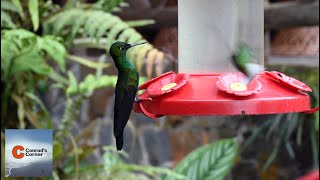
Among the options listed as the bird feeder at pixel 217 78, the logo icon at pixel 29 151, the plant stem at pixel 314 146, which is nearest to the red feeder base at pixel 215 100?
the bird feeder at pixel 217 78

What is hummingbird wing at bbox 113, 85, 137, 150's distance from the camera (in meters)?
0.97

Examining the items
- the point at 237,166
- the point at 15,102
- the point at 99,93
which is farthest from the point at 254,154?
the point at 15,102

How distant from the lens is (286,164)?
2943 millimetres

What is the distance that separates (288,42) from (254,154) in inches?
20.8

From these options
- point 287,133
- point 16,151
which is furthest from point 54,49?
point 287,133

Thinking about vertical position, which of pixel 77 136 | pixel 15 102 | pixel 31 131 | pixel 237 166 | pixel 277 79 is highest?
pixel 277 79

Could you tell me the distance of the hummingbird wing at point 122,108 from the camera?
972mm

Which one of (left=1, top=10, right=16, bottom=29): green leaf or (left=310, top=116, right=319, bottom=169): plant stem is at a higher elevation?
(left=1, top=10, right=16, bottom=29): green leaf

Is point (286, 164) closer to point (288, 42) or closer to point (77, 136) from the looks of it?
point (288, 42)

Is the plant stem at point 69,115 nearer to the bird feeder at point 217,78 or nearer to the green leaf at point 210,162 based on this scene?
the green leaf at point 210,162

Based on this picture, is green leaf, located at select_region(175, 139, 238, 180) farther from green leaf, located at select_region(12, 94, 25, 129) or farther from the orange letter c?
the orange letter c

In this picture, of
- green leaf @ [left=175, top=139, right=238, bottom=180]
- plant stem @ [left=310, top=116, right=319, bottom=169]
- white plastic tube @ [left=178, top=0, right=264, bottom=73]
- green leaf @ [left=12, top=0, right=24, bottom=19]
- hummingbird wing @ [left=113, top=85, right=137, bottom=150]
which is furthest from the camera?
plant stem @ [left=310, top=116, right=319, bottom=169]

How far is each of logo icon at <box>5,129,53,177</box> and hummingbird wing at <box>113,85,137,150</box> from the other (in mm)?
288

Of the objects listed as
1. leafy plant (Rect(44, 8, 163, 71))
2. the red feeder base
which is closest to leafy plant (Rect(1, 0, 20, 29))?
leafy plant (Rect(44, 8, 163, 71))
